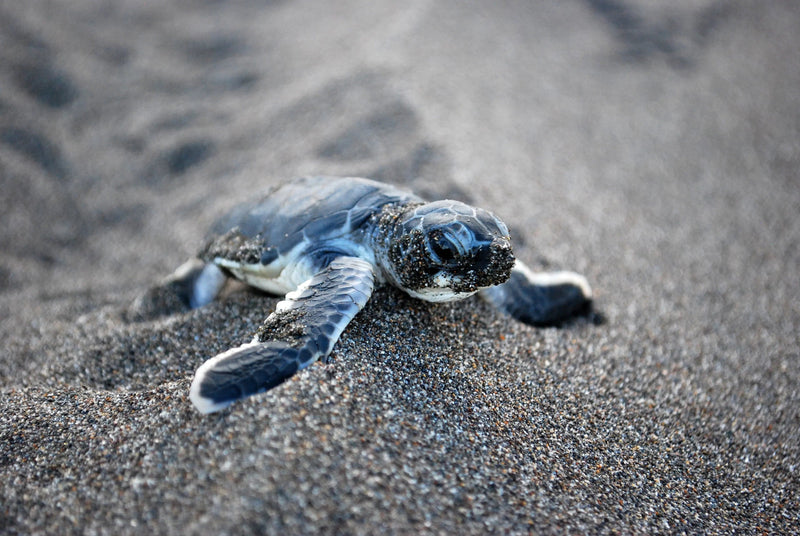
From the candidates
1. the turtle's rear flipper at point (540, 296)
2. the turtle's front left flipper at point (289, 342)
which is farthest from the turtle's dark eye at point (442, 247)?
the turtle's rear flipper at point (540, 296)

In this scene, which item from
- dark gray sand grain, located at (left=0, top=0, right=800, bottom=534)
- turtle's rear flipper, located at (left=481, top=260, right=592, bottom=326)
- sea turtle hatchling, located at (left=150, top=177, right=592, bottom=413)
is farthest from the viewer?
turtle's rear flipper, located at (left=481, top=260, right=592, bottom=326)

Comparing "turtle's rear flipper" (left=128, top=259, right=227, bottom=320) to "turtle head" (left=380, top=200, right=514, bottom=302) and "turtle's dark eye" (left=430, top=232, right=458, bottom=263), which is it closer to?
"turtle head" (left=380, top=200, right=514, bottom=302)

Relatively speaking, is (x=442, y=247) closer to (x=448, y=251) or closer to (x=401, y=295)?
(x=448, y=251)

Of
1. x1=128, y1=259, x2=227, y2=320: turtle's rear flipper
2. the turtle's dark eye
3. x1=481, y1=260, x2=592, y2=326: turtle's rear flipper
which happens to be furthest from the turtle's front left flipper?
x1=128, y1=259, x2=227, y2=320: turtle's rear flipper

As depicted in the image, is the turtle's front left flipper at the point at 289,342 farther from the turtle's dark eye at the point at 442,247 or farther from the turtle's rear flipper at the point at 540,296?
the turtle's rear flipper at the point at 540,296

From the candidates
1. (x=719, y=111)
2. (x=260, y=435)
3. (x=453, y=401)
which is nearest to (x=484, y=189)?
(x=453, y=401)

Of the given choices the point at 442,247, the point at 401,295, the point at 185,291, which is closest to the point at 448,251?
the point at 442,247
